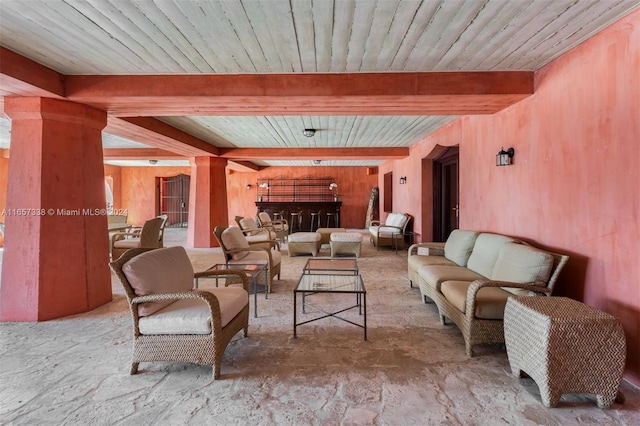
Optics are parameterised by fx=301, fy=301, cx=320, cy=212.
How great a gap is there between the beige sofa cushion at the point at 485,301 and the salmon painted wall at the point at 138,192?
38.9 ft

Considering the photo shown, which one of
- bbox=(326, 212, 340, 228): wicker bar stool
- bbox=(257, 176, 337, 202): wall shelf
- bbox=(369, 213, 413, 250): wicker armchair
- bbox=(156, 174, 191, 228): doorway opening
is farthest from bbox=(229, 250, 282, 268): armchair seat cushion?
bbox=(156, 174, 191, 228): doorway opening

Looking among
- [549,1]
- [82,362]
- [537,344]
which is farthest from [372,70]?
[82,362]

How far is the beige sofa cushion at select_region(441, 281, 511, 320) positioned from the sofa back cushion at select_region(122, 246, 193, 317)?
2296 millimetres

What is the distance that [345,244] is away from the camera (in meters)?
6.35

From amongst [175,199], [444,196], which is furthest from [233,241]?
[175,199]

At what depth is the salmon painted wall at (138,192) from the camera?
12.1 meters

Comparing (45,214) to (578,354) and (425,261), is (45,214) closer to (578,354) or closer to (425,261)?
(425,261)

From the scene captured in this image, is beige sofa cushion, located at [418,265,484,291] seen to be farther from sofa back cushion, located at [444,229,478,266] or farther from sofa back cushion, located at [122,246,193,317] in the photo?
sofa back cushion, located at [122,246,193,317]

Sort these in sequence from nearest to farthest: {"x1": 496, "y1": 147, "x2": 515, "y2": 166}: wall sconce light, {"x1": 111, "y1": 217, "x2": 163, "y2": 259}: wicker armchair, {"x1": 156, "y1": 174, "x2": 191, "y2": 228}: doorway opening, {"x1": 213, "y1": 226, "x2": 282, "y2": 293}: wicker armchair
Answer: {"x1": 496, "y1": 147, "x2": 515, "y2": 166}: wall sconce light → {"x1": 213, "y1": 226, "x2": 282, "y2": 293}: wicker armchair → {"x1": 111, "y1": 217, "x2": 163, "y2": 259}: wicker armchair → {"x1": 156, "y1": 174, "x2": 191, "y2": 228}: doorway opening

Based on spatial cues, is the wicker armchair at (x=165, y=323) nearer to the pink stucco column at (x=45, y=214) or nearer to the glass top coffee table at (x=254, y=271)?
the glass top coffee table at (x=254, y=271)

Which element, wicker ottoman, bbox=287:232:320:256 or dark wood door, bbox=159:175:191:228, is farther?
dark wood door, bbox=159:175:191:228

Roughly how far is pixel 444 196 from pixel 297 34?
503cm

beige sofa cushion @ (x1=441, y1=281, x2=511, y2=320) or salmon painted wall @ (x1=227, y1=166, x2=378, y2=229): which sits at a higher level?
salmon painted wall @ (x1=227, y1=166, x2=378, y2=229)

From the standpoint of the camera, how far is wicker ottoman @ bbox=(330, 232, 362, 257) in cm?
628
